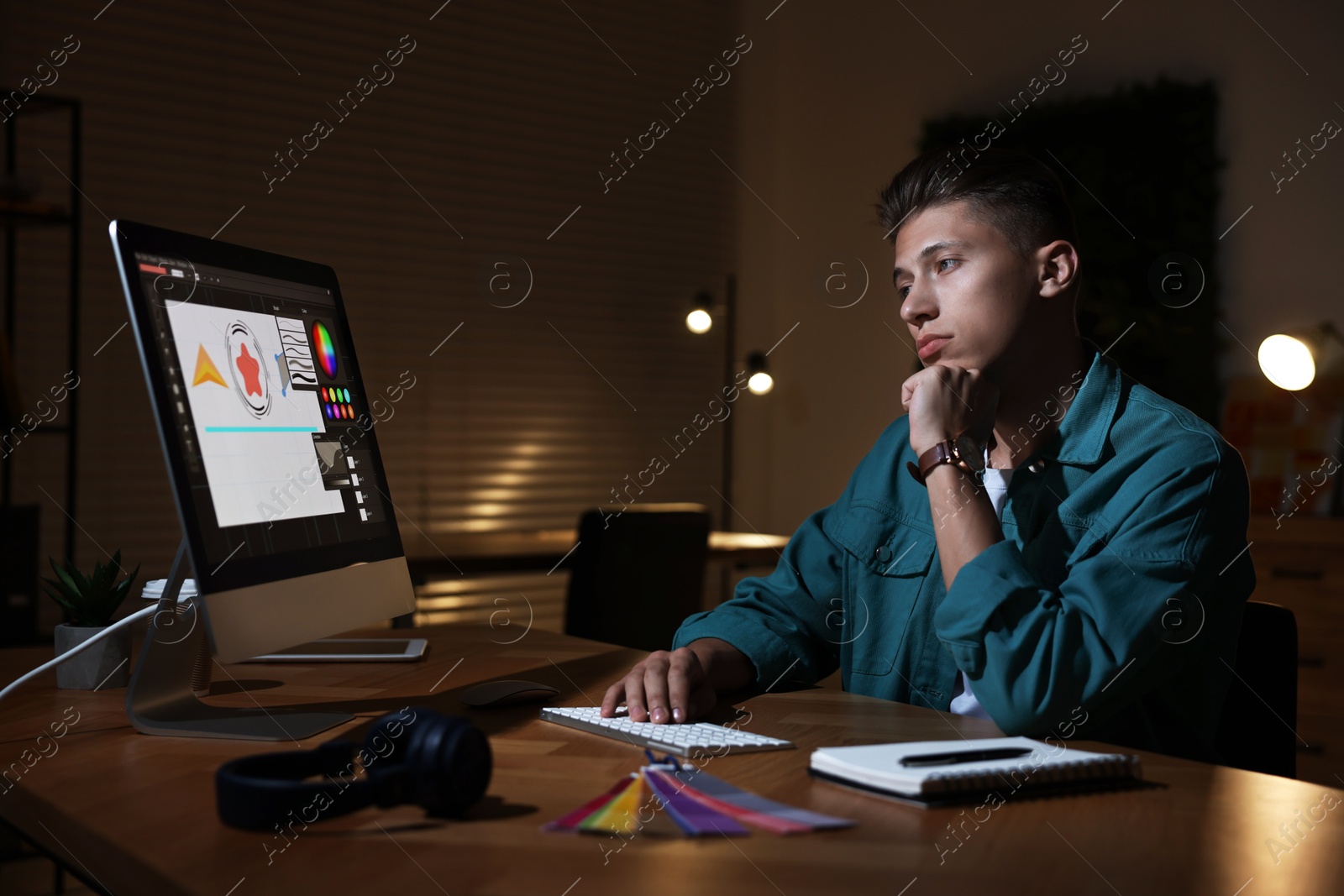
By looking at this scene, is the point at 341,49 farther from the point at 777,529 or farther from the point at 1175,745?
the point at 1175,745

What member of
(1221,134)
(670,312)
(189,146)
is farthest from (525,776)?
(670,312)

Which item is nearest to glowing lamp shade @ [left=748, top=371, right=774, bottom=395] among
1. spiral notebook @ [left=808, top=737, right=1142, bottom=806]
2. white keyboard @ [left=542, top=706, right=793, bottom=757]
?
white keyboard @ [left=542, top=706, right=793, bottom=757]

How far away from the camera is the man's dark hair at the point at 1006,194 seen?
1.56 m

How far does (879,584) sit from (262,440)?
0.86 meters

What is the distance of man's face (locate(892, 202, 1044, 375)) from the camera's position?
1.51m

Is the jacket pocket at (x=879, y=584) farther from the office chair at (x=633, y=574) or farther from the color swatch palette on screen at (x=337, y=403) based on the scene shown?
the office chair at (x=633, y=574)

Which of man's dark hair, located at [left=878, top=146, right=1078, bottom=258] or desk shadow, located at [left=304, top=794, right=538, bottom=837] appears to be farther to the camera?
man's dark hair, located at [left=878, top=146, right=1078, bottom=258]

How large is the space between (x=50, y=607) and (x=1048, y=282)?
11.6 ft

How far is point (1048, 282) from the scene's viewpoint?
1551 mm

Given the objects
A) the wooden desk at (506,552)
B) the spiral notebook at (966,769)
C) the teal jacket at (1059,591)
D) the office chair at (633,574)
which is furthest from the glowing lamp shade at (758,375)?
the spiral notebook at (966,769)

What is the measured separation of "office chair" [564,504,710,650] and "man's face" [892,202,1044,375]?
1.78 m

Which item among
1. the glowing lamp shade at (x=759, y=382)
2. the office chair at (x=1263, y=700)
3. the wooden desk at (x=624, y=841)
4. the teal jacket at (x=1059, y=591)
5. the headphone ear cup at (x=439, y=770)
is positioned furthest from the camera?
the glowing lamp shade at (x=759, y=382)

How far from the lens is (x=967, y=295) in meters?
1.51

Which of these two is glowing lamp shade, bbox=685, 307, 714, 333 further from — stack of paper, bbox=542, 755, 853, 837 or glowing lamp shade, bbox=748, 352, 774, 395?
Answer: stack of paper, bbox=542, 755, 853, 837
